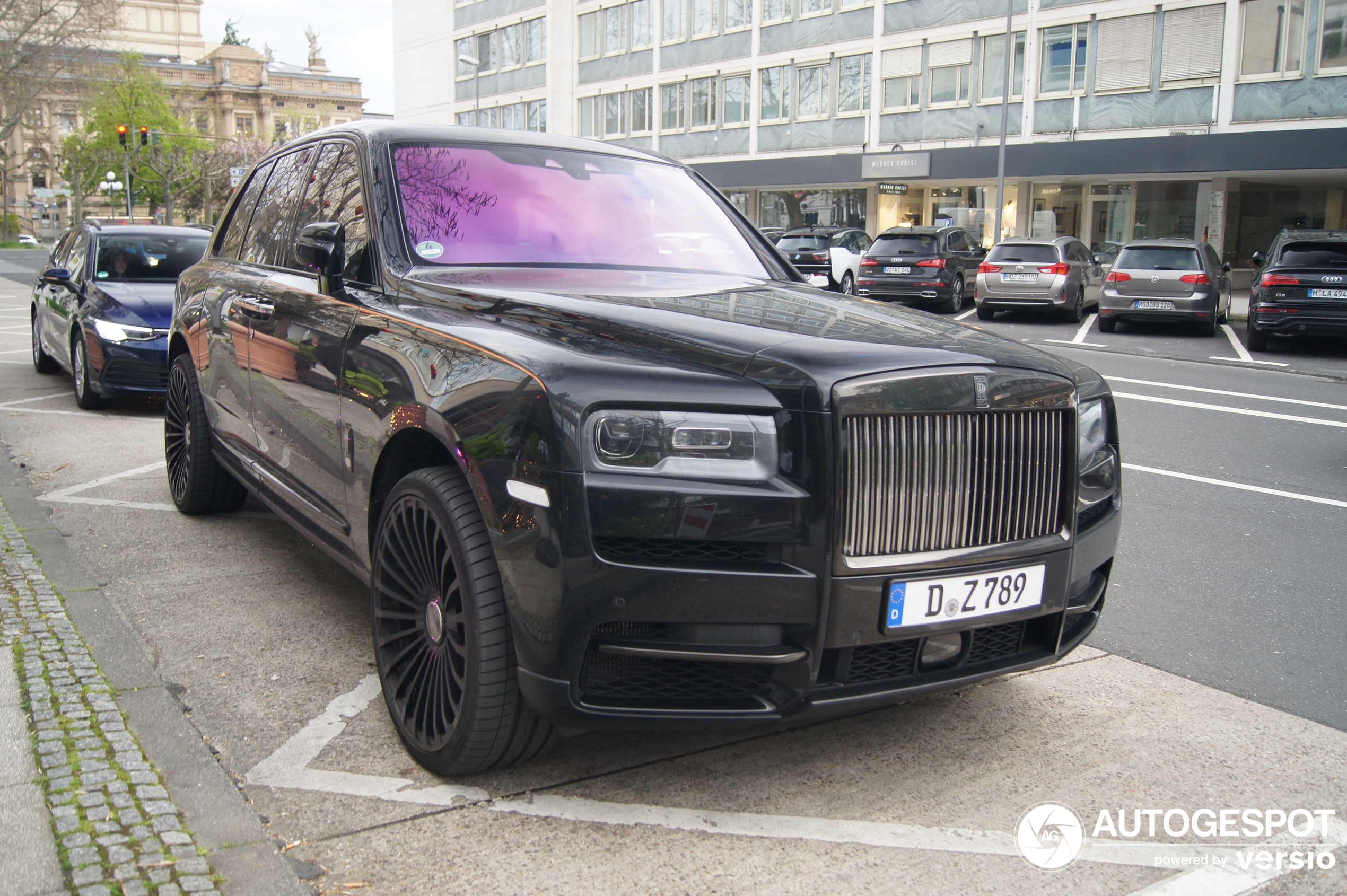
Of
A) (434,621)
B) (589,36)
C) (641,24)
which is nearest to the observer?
(434,621)

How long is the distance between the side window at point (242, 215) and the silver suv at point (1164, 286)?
16.8 m

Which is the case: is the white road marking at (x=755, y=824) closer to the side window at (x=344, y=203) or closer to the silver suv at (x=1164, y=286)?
the side window at (x=344, y=203)

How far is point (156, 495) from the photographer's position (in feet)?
21.1

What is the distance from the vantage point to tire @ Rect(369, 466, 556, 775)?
9.12ft

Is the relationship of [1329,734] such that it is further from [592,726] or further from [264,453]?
[264,453]

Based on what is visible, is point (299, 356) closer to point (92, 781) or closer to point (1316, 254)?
point (92, 781)

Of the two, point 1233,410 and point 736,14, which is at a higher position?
point 736,14

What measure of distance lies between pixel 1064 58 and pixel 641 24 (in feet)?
65.7

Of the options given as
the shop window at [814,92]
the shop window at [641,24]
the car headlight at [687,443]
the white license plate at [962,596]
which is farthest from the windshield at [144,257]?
the shop window at [641,24]

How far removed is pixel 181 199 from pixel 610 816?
106502 mm

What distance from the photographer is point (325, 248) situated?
374cm

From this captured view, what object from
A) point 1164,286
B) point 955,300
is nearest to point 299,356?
point 1164,286

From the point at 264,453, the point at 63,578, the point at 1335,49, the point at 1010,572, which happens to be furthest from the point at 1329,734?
the point at 1335,49

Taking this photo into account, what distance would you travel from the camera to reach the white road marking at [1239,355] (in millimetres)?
15547
